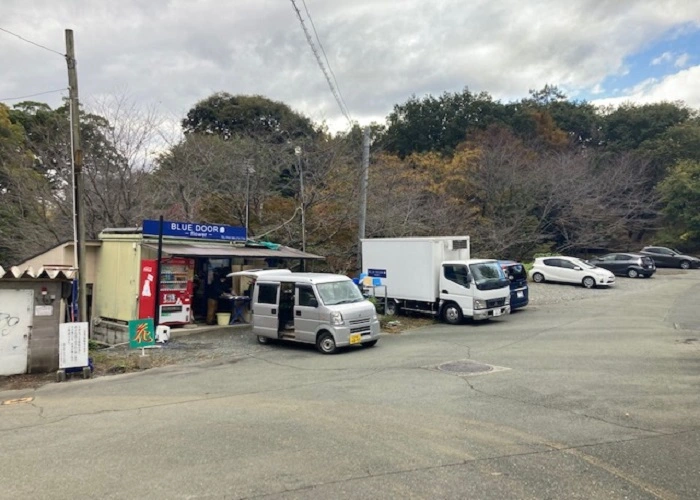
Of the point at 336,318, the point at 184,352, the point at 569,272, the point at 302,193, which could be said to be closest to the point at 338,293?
the point at 336,318

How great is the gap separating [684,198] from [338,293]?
118ft

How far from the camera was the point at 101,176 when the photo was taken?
21859mm

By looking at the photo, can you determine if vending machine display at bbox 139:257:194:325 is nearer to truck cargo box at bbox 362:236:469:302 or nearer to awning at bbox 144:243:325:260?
awning at bbox 144:243:325:260

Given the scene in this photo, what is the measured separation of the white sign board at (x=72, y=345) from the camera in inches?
416

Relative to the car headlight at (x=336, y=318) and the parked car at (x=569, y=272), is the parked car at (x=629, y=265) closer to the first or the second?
the parked car at (x=569, y=272)

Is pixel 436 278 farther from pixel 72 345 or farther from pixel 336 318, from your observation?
pixel 72 345

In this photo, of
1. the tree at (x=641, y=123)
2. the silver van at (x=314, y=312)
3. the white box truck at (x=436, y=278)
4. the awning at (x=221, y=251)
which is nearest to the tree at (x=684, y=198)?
the tree at (x=641, y=123)

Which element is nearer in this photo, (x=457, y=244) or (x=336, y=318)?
(x=336, y=318)

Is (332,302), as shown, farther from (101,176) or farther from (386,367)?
(101,176)

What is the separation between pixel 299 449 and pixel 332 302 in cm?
735

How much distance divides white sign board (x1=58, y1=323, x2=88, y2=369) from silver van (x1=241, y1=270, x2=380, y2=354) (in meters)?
4.61

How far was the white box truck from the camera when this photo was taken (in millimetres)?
16375

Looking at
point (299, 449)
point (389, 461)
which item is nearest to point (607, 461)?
point (389, 461)

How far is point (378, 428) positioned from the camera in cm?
622
